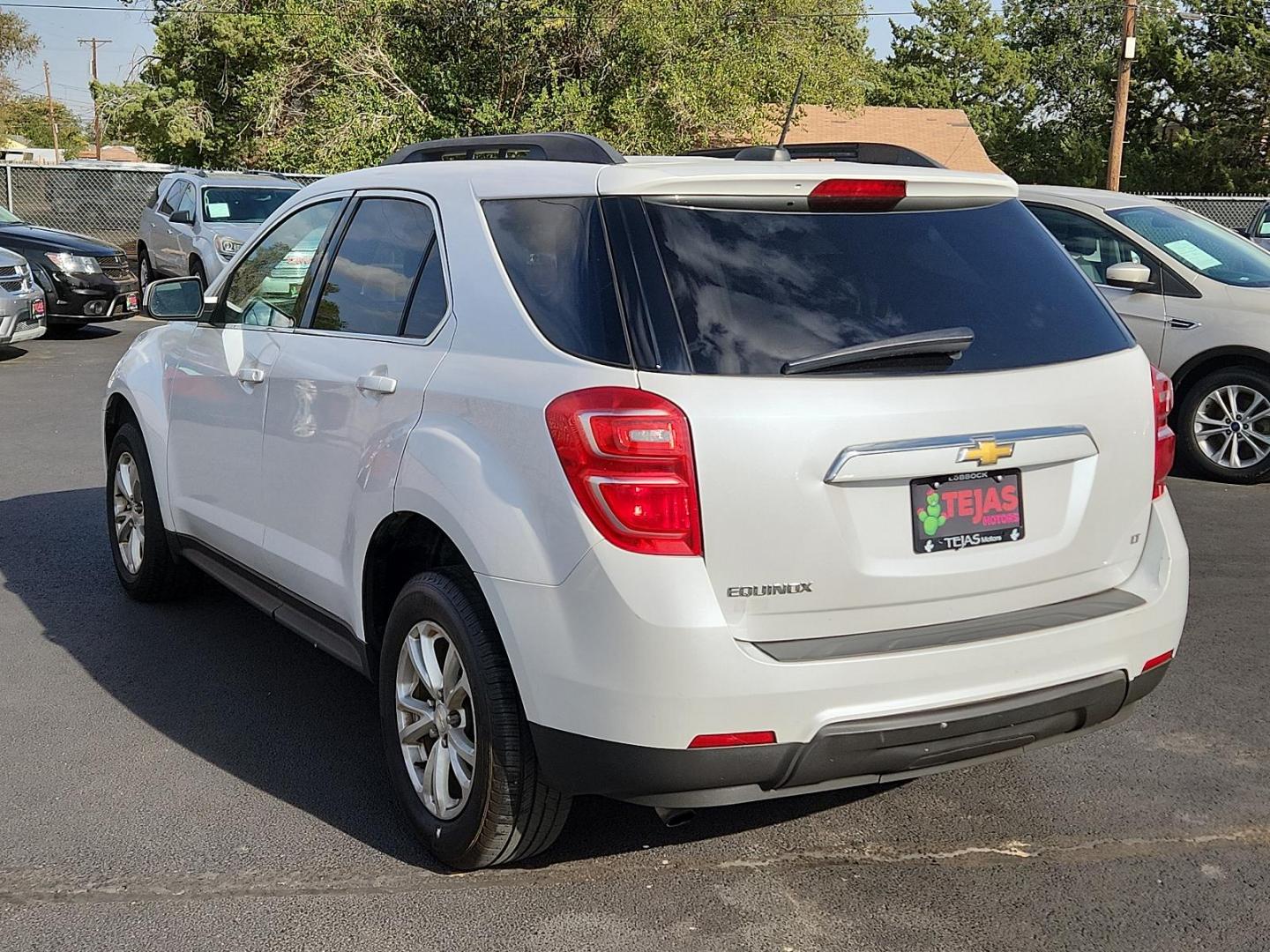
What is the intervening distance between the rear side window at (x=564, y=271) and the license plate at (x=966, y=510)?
76 cm

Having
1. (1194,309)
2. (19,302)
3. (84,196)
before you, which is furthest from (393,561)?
(84,196)

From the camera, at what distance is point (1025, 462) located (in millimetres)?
3205

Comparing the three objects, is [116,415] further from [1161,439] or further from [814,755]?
[1161,439]

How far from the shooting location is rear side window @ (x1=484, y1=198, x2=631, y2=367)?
312 cm

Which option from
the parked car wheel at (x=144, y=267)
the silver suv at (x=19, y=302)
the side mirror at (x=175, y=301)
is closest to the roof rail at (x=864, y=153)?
the side mirror at (x=175, y=301)

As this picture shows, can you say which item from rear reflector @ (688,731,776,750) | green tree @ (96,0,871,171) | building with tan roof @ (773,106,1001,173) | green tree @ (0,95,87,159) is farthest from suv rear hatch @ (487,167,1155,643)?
green tree @ (0,95,87,159)

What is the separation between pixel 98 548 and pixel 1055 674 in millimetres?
5100

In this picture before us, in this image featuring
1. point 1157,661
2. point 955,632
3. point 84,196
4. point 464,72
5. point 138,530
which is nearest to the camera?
point 955,632

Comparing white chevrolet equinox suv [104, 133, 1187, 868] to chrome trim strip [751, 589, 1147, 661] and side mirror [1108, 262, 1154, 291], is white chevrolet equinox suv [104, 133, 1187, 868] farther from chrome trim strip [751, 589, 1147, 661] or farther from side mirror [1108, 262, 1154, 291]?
side mirror [1108, 262, 1154, 291]

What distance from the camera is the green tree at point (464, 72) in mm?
30750

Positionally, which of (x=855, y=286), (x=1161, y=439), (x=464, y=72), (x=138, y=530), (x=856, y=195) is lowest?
(x=138, y=530)

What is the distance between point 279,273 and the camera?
15.6 feet

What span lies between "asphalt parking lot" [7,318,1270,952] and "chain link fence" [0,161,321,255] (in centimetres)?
1989

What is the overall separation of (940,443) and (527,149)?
1694 millimetres
